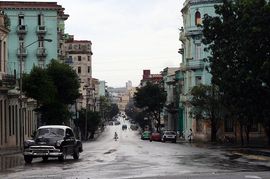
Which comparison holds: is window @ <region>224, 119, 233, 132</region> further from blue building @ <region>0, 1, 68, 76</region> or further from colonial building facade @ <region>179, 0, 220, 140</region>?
blue building @ <region>0, 1, 68, 76</region>

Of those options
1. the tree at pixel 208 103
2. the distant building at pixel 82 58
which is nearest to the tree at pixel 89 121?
the distant building at pixel 82 58

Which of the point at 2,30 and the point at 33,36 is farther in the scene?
the point at 33,36

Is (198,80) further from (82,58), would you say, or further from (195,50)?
(82,58)

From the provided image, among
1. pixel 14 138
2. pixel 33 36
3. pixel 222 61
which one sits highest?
pixel 33 36

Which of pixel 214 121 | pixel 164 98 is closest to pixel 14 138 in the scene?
pixel 214 121

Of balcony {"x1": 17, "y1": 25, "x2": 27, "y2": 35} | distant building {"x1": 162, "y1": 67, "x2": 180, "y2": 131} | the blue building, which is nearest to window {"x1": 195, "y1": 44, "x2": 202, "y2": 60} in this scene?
distant building {"x1": 162, "y1": 67, "x2": 180, "y2": 131}

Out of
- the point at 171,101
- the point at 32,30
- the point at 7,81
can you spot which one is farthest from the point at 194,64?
the point at 171,101

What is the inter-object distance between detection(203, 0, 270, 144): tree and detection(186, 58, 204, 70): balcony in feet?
108

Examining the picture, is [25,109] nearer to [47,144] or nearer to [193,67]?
[193,67]

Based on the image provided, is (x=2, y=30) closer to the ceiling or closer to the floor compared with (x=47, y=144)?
closer to the ceiling

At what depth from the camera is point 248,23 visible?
49719mm

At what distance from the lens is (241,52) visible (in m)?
50.2

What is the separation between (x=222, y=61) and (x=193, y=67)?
36.7 meters

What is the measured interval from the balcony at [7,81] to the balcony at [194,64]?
114 ft
